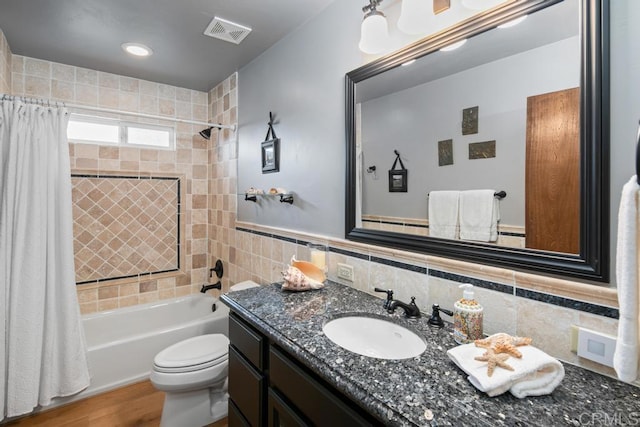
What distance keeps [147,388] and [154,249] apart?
1.21 meters

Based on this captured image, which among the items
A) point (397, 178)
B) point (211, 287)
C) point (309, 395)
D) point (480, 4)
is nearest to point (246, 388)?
point (309, 395)

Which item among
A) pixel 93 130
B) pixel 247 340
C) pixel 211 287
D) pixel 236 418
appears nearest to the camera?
pixel 247 340

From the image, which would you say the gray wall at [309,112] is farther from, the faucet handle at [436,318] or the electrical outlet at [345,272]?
the faucet handle at [436,318]

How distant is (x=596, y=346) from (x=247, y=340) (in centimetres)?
116

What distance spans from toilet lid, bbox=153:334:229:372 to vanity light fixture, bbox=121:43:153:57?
210 centimetres

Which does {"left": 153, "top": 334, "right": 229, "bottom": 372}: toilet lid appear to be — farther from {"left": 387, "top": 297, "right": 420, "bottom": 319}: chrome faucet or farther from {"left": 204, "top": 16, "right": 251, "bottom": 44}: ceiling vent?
{"left": 204, "top": 16, "right": 251, "bottom": 44}: ceiling vent

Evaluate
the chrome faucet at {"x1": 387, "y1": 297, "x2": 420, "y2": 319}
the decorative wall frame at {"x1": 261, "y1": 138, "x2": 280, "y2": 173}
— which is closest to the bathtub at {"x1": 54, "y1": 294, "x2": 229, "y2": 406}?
the decorative wall frame at {"x1": 261, "y1": 138, "x2": 280, "y2": 173}

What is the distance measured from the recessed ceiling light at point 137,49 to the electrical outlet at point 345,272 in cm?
209

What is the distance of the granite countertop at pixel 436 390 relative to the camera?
666mm

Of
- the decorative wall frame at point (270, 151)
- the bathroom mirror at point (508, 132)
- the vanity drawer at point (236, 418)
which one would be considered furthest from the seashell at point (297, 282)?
the decorative wall frame at point (270, 151)

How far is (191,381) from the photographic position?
5.96 ft

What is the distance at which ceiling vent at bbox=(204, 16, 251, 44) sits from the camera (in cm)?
190

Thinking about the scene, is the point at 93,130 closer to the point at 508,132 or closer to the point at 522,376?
the point at 508,132

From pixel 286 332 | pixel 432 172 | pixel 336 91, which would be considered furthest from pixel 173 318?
pixel 432 172
